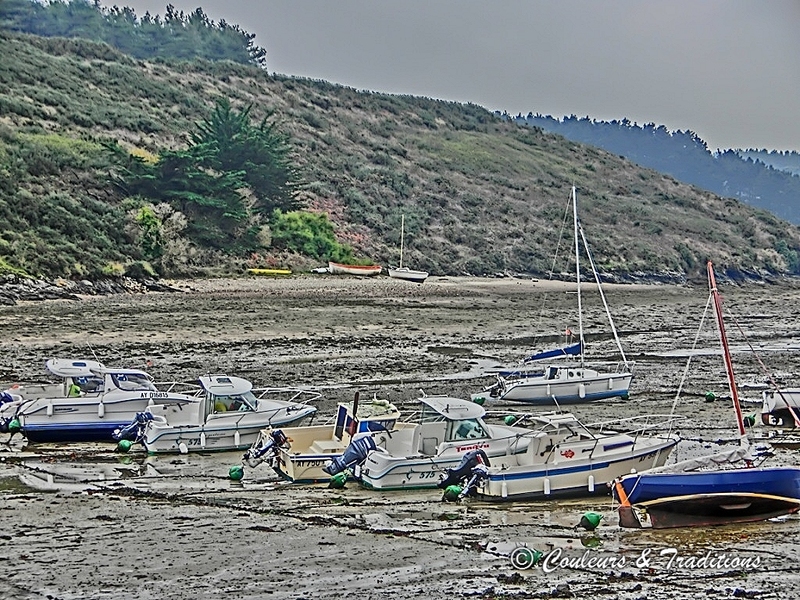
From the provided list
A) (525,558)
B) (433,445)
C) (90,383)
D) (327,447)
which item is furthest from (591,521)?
(90,383)

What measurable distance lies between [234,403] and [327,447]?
283cm

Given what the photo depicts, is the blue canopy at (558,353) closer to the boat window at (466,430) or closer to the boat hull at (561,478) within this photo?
the boat window at (466,430)

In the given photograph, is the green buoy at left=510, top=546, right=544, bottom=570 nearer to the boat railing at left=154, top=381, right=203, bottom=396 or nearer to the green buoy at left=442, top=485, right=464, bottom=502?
the green buoy at left=442, top=485, right=464, bottom=502

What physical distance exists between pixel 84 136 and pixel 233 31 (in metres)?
98.2

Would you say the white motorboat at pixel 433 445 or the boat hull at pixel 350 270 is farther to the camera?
the boat hull at pixel 350 270

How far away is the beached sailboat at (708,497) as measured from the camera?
1535cm

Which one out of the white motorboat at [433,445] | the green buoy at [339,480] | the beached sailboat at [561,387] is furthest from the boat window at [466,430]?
the beached sailboat at [561,387]

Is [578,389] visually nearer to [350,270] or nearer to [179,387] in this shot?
[179,387]

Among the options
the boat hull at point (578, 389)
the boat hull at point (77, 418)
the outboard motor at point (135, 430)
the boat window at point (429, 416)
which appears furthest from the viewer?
the boat hull at point (578, 389)

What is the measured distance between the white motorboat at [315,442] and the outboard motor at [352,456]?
22 centimetres

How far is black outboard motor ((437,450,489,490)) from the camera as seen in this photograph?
56.3ft

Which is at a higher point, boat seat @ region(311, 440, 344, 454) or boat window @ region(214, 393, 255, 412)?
boat window @ region(214, 393, 255, 412)

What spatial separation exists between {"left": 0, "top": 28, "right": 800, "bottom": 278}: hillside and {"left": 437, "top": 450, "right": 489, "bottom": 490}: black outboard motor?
30.5 meters

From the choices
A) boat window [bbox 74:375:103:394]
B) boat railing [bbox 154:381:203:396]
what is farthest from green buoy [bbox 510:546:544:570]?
boat railing [bbox 154:381:203:396]
